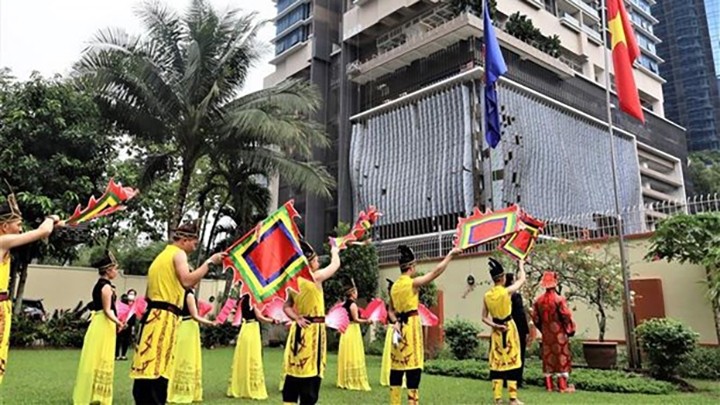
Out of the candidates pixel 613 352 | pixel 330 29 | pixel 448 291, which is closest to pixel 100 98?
pixel 448 291

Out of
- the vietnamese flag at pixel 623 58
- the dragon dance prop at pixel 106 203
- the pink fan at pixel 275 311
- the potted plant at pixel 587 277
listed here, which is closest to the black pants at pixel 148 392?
the pink fan at pixel 275 311

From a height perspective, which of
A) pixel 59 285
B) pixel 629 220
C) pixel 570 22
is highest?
pixel 570 22

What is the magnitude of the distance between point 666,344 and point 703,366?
62.2 inches

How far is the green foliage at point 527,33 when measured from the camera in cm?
2773

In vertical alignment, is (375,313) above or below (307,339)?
above

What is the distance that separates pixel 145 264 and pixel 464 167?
18771mm

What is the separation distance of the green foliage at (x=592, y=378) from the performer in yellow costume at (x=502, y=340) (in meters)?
2.43

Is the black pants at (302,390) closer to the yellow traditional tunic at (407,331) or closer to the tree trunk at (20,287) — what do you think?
the yellow traditional tunic at (407,331)

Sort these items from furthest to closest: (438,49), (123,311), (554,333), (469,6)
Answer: (438,49), (469,6), (554,333), (123,311)

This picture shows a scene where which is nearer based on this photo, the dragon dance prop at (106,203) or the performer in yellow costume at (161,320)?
the performer in yellow costume at (161,320)

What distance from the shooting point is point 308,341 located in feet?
16.0

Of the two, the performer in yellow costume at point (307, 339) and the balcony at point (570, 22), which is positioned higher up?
the balcony at point (570, 22)

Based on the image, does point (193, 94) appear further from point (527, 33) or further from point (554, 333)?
point (527, 33)

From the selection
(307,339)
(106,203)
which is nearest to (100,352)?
(106,203)
